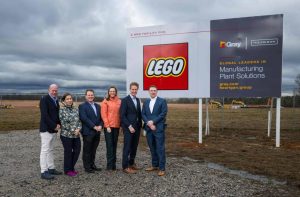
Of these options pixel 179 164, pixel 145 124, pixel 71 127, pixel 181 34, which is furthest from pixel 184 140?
pixel 71 127

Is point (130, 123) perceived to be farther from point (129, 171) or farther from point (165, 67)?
point (165, 67)

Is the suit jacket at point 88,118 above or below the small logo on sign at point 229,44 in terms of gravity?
below

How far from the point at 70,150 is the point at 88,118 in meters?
0.72

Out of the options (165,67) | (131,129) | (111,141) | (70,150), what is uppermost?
(165,67)

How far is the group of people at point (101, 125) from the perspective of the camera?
714cm

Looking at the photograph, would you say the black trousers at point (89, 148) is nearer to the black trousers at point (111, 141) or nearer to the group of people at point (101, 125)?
the group of people at point (101, 125)

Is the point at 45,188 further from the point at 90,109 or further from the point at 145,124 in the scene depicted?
the point at 145,124

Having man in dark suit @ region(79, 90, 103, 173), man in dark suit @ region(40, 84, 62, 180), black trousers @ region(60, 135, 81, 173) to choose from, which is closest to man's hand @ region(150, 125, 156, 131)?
man in dark suit @ region(79, 90, 103, 173)

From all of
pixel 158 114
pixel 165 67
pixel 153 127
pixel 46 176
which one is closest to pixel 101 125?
pixel 153 127

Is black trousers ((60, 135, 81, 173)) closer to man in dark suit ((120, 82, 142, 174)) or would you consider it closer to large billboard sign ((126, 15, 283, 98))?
man in dark suit ((120, 82, 142, 174))

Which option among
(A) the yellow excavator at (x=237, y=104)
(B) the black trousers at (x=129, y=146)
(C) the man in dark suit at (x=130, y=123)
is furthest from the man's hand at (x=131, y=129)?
(A) the yellow excavator at (x=237, y=104)

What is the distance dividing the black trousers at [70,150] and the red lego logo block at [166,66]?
5741 mm

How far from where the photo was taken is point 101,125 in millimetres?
7566

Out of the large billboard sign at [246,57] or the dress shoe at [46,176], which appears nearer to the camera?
the dress shoe at [46,176]
